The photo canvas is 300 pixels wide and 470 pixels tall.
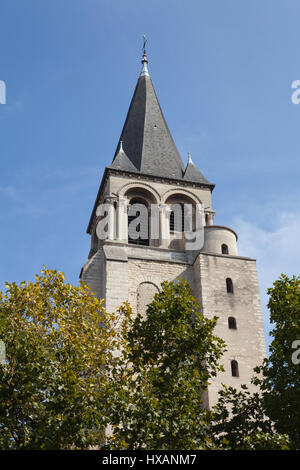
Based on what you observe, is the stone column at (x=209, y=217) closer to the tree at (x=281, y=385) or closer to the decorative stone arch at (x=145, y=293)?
the decorative stone arch at (x=145, y=293)

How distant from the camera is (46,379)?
12.8 meters

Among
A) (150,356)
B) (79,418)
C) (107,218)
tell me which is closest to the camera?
(79,418)

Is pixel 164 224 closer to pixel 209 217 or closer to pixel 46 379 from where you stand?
pixel 209 217

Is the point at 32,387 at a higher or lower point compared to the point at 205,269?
lower

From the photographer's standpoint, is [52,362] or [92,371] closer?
[52,362]

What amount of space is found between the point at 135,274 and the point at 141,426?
12.9 m

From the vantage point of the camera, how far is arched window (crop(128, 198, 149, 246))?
28.3 metres

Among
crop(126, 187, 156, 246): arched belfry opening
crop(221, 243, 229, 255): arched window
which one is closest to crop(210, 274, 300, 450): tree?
crop(221, 243, 229, 255): arched window

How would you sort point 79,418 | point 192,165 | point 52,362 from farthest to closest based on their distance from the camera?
1. point 192,165
2. point 52,362
3. point 79,418

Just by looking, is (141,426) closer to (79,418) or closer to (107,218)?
(79,418)

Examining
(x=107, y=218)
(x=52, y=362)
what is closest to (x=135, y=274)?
(x=107, y=218)

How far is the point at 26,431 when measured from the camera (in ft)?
41.4

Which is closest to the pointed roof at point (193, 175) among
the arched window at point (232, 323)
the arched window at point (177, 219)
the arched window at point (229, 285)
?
the arched window at point (177, 219)

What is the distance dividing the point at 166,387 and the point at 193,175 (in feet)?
63.6
